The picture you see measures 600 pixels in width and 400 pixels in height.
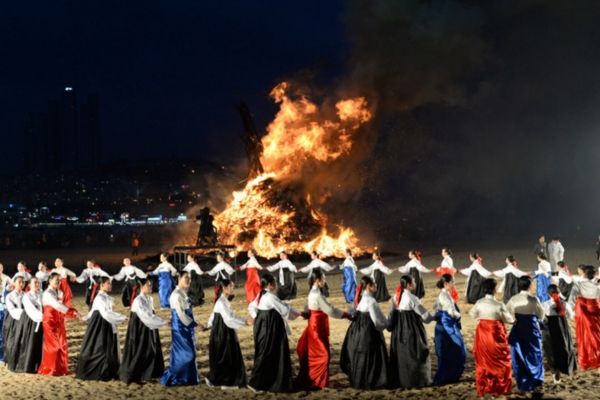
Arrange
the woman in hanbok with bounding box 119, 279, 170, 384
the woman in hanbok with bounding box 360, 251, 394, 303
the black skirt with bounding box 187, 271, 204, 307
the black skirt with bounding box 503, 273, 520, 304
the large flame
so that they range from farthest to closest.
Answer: the large flame < the black skirt with bounding box 187, 271, 204, 307 < the woman in hanbok with bounding box 360, 251, 394, 303 < the black skirt with bounding box 503, 273, 520, 304 < the woman in hanbok with bounding box 119, 279, 170, 384

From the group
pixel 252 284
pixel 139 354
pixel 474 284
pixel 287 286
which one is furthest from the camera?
pixel 287 286

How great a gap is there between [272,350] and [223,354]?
2.56 feet

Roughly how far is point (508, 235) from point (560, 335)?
4650cm

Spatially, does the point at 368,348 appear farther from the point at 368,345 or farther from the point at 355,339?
the point at 355,339

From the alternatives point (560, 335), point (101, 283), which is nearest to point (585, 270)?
point (560, 335)

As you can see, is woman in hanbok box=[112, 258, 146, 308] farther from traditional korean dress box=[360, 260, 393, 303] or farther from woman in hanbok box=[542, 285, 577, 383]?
woman in hanbok box=[542, 285, 577, 383]

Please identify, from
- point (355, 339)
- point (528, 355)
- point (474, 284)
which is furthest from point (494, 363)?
point (474, 284)

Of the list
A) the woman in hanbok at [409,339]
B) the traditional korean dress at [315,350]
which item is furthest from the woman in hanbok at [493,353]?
the traditional korean dress at [315,350]

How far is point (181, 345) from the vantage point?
9023mm

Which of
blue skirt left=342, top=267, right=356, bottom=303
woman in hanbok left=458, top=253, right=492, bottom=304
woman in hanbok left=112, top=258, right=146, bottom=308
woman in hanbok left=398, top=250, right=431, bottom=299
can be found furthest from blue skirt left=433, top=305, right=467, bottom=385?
woman in hanbok left=112, top=258, right=146, bottom=308

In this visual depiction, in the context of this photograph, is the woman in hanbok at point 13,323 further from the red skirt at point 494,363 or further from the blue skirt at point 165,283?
the red skirt at point 494,363

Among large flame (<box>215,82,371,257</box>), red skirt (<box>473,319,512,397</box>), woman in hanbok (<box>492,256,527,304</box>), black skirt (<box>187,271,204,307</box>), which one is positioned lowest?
red skirt (<box>473,319,512,397</box>)

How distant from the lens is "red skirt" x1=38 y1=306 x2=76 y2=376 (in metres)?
10.0

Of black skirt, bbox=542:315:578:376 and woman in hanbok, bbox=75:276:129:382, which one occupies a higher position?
woman in hanbok, bbox=75:276:129:382
